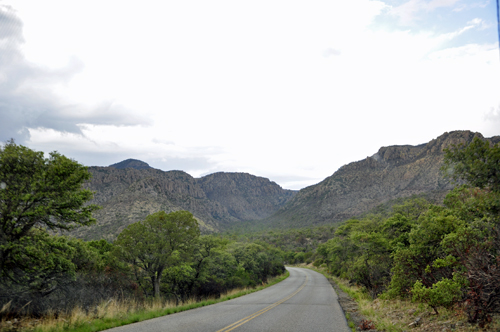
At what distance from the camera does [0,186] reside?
10508 mm

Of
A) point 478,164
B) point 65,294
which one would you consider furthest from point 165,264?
point 478,164

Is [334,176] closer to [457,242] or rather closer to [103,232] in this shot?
[103,232]

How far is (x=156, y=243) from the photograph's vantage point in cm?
2400

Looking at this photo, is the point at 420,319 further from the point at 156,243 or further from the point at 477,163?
the point at 156,243

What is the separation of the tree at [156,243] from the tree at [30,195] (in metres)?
12.1

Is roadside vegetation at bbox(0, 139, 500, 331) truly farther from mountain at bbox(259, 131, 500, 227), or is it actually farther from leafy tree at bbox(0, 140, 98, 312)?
mountain at bbox(259, 131, 500, 227)

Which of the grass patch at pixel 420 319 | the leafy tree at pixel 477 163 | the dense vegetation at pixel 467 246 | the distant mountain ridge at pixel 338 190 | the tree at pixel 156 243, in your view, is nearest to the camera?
the leafy tree at pixel 477 163

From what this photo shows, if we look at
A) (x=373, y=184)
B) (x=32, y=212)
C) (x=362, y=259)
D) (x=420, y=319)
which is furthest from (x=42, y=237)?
(x=373, y=184)

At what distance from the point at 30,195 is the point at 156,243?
14.7 metres

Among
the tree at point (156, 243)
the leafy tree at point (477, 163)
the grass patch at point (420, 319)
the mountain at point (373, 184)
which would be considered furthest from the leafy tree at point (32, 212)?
the mountain at point (373, 184)

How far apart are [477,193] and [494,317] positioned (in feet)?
11.3

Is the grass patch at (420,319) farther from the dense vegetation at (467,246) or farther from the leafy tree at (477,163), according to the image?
the leafy tree at (477,163)

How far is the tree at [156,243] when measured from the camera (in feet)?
77.2

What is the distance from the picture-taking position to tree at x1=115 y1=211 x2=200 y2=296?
23.5m
